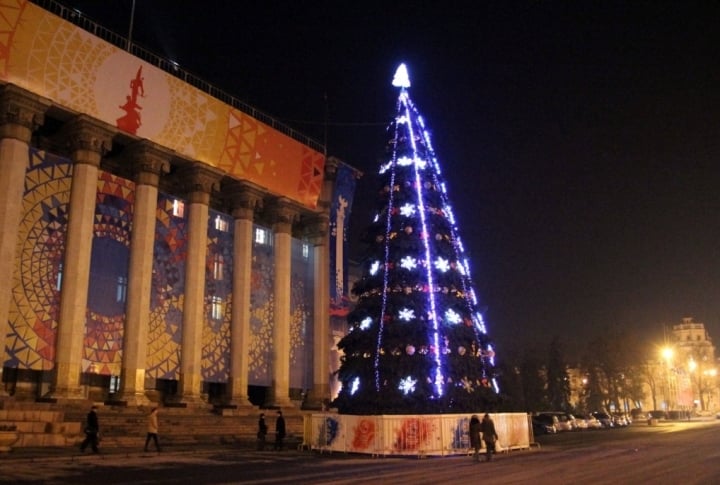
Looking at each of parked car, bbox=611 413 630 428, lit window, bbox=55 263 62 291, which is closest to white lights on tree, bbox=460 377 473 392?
lit window, bbox=55 263 62 291

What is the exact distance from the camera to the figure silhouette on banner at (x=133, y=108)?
3306 centimetres

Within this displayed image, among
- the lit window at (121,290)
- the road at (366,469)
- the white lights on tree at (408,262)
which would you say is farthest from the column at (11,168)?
the white lights on tree at (408,262)

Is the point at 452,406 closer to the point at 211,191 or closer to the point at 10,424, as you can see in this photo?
the point at 10,424

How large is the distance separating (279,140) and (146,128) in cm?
1023

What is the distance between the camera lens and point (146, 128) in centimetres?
3425

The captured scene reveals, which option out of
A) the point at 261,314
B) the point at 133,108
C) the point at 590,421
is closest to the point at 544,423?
the point at 590,421

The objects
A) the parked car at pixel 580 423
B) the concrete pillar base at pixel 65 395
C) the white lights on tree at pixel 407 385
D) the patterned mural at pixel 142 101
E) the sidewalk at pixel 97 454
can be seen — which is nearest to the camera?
the sidewalk at pixel 97 454

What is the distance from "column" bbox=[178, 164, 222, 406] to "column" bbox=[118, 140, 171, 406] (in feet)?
8.10

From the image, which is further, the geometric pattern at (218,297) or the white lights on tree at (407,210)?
the geometric pattern at (218,297)

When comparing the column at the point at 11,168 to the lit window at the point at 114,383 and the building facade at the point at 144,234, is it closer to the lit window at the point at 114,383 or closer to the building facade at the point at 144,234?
the building facade at the point at 144,234

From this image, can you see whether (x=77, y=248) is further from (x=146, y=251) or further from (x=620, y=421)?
(x=620, y=421)

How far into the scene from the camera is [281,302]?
140ft

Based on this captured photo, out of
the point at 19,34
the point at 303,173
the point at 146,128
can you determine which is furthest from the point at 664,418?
the point at 19,34

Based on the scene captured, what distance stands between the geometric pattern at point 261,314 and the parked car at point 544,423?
19.6 m
